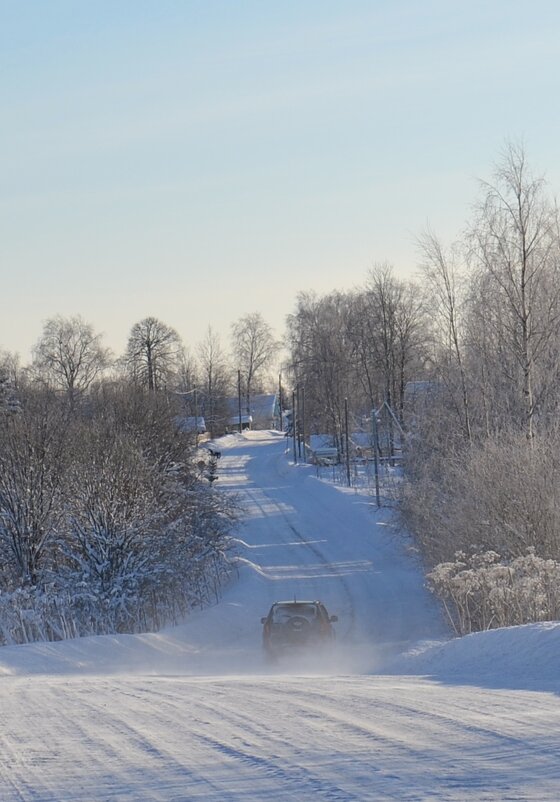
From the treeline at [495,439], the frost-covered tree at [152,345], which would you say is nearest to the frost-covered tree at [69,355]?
the frost-covered tree at [152,345]

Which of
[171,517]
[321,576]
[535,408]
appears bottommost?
[321,576]

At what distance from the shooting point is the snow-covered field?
643 cm

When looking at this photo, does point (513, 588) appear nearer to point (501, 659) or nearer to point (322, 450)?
point (501, 659)

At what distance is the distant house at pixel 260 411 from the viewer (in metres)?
133

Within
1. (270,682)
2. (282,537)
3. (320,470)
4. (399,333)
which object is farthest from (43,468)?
(399,333)

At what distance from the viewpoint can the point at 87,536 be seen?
24.1m

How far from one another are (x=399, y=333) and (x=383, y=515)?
102 ft

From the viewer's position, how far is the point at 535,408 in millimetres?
30609

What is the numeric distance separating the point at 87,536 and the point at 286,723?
16.2m

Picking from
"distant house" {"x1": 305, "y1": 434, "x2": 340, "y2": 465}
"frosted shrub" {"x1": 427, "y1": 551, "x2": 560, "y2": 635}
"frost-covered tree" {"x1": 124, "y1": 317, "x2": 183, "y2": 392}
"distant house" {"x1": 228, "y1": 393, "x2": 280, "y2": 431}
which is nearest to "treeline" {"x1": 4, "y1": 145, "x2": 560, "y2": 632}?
"frosted shrub" {"x1": 427, "y1": 551, "x2": 560, "y2": 635}

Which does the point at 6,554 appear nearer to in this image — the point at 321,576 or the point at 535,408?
the point at 321,576

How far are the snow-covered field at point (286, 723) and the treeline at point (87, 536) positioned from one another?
2154 millimetres

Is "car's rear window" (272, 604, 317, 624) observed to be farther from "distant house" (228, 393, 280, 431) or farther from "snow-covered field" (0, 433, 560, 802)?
"distant house" (228, 393, 280, 431)

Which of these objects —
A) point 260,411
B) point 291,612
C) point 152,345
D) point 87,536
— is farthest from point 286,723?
point 260,411
